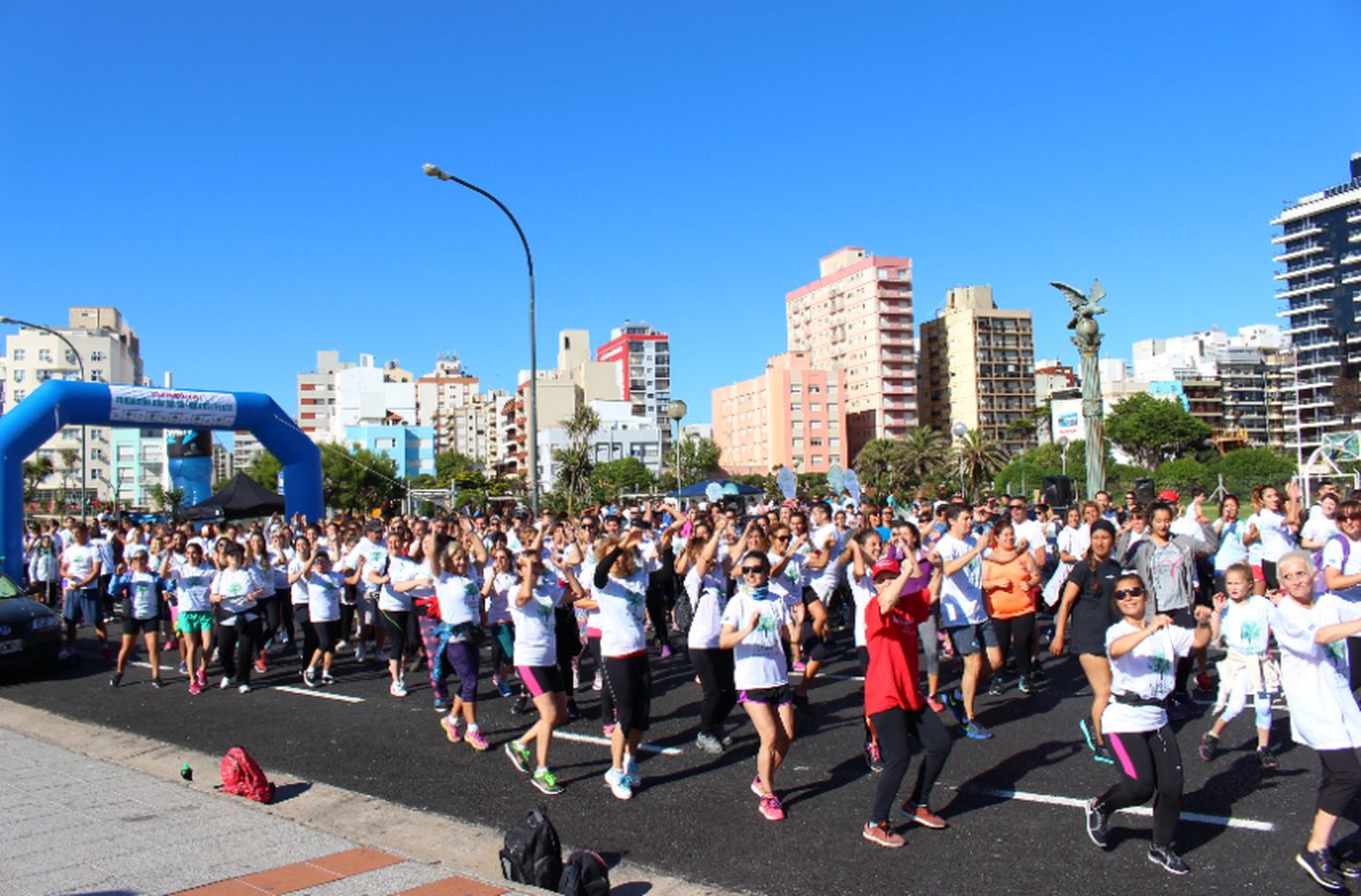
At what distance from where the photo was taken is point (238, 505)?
27953mm

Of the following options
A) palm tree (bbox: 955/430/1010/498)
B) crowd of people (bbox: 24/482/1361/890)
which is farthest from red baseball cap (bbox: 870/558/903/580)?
palm tree (bbox: 955/430/1010/498)

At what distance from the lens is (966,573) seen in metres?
8.93

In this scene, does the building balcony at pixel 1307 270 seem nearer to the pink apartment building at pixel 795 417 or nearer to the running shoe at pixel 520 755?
the pink apartment building at pixel 795 417

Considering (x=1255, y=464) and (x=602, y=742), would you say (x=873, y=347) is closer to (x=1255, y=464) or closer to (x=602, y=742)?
(x=1255, y=464)

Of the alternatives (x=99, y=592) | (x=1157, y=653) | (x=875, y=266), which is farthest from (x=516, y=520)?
(x=875, y=266)

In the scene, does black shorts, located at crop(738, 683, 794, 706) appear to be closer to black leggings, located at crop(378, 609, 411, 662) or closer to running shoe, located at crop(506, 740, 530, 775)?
running shoe, located at crop(506, 740, 530, 775)

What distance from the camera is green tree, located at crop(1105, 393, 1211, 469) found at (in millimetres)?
105438

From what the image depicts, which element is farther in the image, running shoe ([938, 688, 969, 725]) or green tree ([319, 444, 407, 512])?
green tree ([319, 444, 407, 512])

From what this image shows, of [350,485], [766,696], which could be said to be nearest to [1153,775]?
[766,696]

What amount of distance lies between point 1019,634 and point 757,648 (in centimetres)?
372

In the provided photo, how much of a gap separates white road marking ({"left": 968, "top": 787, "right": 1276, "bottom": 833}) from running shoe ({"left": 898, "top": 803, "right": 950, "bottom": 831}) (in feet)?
2.21

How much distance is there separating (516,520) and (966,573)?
8.24 meters

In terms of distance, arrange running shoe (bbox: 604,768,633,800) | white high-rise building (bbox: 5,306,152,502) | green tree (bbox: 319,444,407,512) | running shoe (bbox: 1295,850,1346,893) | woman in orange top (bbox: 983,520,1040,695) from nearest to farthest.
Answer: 1. running shoe (bbox: 1295,850,1346,893)
2. running shoe (bbox: 604,768,633,800)
3. woman in orange top (bbox: 983,520,1040,695)
4. green tree (bbox: 319,444,407,512)
5. white high-rise building (bbox: 5,306,152,502)

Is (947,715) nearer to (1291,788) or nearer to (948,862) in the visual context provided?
(1291,788)
